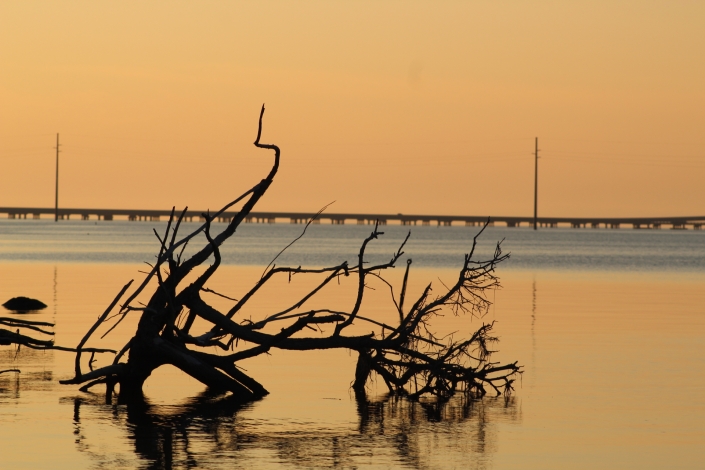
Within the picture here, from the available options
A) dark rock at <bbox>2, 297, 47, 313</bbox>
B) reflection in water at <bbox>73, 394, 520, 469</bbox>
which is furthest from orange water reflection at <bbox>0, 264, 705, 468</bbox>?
dark rock at <bbox>2, 297, 47, 313</bbox>

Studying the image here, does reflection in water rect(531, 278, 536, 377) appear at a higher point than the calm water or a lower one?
higher

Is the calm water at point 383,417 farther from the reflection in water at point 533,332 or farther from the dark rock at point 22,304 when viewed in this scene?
the dark rock at point 22,304

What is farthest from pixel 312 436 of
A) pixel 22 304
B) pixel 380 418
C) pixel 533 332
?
pixel 22 304

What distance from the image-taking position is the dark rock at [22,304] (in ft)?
109

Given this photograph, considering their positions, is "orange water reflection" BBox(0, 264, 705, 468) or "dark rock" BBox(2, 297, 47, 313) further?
"dark rock" BBox(2, 297, 47, 313)

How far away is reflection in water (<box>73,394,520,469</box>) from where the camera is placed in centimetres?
1456

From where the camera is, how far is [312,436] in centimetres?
1617

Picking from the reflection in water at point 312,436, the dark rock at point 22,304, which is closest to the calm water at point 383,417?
the reflection in water at point 312,436

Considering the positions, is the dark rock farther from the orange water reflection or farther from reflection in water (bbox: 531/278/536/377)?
reflection in water (bbox: 531/278/536/377)

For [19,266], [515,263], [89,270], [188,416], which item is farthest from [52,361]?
[515,263]

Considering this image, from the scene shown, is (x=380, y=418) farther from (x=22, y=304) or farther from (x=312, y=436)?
(x=22, y=304)

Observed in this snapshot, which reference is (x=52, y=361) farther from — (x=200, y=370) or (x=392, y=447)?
(x=392, y=447)

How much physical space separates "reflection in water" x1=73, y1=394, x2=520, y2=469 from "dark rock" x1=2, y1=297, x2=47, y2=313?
15.2 m

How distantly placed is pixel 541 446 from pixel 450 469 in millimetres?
2083
